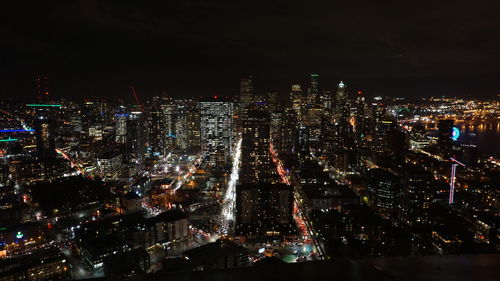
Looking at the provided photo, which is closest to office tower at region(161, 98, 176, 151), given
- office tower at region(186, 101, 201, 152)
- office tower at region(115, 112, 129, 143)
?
office tower at region(186, 101, 201, 152)

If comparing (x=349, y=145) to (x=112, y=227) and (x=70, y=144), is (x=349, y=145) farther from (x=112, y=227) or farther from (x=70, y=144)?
(x=70, y=144)

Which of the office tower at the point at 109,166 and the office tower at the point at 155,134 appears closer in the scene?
the office tower at the point at 109,166

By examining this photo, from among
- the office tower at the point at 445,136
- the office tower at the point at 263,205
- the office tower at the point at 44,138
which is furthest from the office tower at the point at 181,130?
the office tower at the point at 445,136

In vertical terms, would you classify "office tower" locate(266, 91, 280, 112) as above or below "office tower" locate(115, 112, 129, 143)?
above

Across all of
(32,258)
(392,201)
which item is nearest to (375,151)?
(392,201)

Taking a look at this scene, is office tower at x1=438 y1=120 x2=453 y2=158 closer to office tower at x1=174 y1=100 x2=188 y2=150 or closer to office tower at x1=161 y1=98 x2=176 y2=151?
office tower at x1=174 y1=100 x2=188 y2=150

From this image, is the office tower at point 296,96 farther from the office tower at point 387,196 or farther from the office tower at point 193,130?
the office tower at point 387,196
